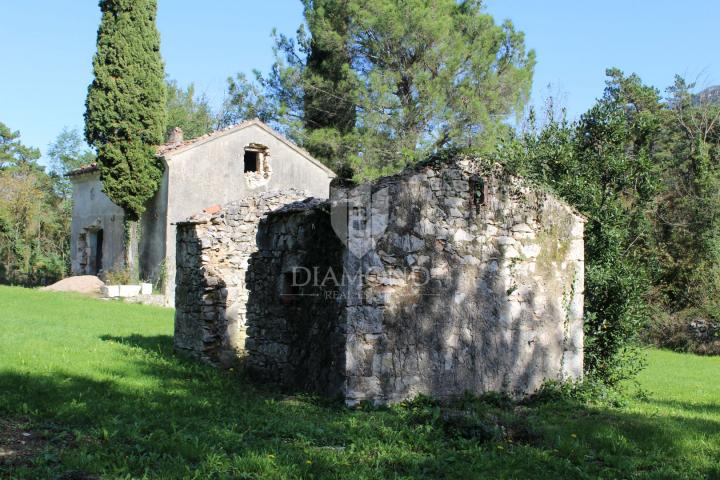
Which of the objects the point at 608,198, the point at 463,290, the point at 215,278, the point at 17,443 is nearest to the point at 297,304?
the point at 463,290

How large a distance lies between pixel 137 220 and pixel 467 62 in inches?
544

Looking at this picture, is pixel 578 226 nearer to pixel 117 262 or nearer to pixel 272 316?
pixel 272 316

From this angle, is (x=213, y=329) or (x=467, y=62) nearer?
(x=213, y=329)

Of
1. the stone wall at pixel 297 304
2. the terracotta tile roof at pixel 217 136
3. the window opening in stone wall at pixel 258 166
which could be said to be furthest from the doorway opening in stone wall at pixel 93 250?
the stone wall at pixel 297 304

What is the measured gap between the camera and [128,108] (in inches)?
920

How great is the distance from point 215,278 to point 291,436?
538cm

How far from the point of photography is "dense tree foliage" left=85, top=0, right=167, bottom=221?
2281cm

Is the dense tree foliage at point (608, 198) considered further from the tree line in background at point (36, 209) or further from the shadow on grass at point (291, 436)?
the tree line in background at point (36, 209)

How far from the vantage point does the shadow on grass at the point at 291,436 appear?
17.5 ft

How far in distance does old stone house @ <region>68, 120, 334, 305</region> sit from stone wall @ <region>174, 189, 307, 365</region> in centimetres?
1028

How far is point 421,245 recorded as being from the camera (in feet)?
26.2

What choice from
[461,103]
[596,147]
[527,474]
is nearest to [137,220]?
[461,103]

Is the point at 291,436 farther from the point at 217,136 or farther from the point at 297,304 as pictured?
the point at 217,136

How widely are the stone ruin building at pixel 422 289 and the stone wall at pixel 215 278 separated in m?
1.40
